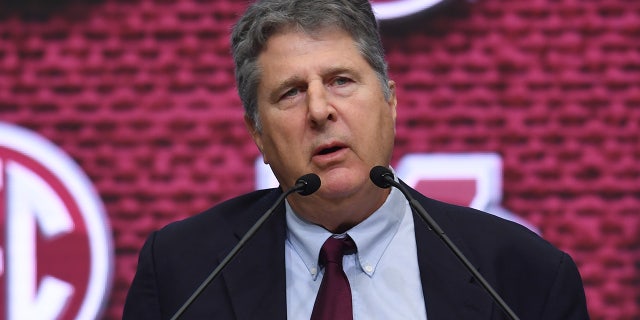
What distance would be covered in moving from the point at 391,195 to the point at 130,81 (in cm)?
109

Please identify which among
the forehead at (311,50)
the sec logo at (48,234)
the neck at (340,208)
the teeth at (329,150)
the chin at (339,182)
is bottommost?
the sec logo at (48,234)

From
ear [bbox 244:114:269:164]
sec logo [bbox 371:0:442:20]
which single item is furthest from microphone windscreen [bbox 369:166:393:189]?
sec logo [bbox 371:0:442:20]

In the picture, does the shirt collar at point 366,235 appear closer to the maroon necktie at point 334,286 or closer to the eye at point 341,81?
the maroon necktie at point 334,286

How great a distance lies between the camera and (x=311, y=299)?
5.09 ft

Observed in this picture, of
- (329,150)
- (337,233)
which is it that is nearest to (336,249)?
(337,233)

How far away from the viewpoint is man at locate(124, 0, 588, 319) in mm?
1513

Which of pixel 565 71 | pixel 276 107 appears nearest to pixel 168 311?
pixel 276 107

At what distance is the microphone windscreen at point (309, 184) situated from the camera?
1404 mm

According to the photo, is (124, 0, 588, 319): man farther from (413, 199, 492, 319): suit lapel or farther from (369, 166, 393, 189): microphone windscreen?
(369, 166, 393, 189): microphone windscreen

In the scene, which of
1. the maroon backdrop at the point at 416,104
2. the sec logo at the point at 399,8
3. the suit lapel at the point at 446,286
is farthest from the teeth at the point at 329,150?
the sec logo at the point at 399,8

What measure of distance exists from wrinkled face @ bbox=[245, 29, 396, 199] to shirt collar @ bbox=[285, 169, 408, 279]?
73mm

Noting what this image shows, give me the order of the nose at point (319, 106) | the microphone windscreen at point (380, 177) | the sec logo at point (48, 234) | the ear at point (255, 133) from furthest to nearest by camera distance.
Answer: the sec logo at point (48, 234) → the ear at point (255, 133) → the nose at point (319, 106) → the microphone windscreen at point (380, 177)

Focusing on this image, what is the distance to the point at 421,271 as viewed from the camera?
1558 mm

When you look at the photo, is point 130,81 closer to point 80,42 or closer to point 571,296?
point 80,42
